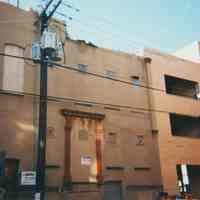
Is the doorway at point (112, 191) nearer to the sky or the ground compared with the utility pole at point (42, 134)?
nearer to the ground

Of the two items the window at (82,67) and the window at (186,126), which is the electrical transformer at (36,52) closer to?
the window at (82,67)

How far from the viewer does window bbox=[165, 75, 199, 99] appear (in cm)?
2630

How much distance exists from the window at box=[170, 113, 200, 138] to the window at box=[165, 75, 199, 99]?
86.9 inches

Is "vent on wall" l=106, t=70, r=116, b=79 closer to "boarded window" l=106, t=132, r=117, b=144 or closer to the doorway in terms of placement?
"boarded window" l=106, t=132, r=117, b=144

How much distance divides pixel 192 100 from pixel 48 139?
45.2 feet

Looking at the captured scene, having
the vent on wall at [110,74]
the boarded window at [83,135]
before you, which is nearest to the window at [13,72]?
the boarded window at [83,135]

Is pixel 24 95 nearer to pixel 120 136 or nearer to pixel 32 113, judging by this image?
pixel 32 113

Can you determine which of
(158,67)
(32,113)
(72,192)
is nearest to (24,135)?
(32,113)

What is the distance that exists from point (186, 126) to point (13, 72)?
1678cm

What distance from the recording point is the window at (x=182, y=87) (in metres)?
26.3

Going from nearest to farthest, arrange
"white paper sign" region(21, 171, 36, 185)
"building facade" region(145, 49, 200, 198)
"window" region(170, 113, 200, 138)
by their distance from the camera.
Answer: "white paper sign" region(21, 171, 36, 185)
"building facade" region(145, 49, 200, 198)
"window" region(170, 113, 200, 138)

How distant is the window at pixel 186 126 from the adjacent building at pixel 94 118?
1549mm

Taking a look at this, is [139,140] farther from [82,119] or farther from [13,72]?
[13,72]

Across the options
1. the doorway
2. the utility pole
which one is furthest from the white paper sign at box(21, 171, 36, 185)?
the doorway
